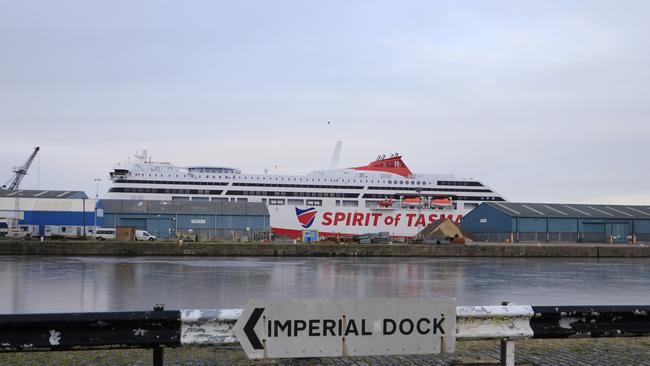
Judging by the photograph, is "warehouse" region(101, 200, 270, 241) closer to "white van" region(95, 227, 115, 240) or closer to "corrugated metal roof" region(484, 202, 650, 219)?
"white van" region(95, 227, 115, 240)

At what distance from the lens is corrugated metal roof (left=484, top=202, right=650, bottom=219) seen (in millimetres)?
68375

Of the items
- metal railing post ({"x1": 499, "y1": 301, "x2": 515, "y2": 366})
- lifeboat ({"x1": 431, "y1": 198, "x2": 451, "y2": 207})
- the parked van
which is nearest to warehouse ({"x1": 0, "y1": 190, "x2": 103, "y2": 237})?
the parked van

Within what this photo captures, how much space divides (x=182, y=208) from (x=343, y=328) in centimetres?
5923

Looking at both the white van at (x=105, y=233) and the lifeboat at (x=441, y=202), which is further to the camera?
the lifeboat at (x=441, y=202)

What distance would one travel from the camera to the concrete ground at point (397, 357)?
273 inches

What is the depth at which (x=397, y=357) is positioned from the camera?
7.31 m

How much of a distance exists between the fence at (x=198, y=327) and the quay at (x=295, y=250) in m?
42.0

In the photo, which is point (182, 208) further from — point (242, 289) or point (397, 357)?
point (397, 357)

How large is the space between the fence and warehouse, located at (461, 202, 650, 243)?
6156 centimetres

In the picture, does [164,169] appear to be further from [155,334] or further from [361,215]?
[155,334]

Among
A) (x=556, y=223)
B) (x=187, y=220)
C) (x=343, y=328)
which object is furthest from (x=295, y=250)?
(x=343, y=328)

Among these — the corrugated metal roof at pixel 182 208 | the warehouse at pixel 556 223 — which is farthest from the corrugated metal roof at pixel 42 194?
the warehouse at pixel 556 223

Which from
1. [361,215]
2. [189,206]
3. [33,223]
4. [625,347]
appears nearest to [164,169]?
[189,206]

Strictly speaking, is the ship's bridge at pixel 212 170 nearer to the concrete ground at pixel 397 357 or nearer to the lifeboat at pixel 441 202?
the lifeboat at pixel 441 202
